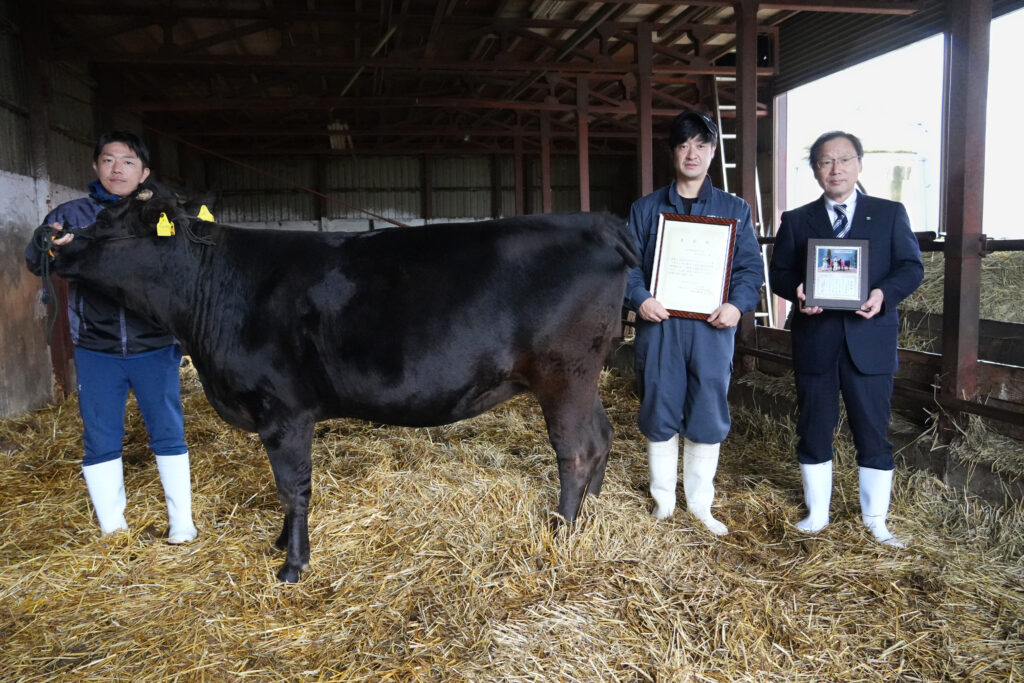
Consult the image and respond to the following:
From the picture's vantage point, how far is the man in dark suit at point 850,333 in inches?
125

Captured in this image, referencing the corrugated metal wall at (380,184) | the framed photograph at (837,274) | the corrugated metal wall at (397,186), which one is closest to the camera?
the framed photograph at (837,274)

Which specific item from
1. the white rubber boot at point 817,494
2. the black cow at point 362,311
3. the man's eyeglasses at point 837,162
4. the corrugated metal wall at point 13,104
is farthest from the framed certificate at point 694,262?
the corrugated metal wall at point 13,104

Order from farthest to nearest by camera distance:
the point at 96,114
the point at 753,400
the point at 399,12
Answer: the point at 96,114 < the point at 399,12 < the point at 753,400

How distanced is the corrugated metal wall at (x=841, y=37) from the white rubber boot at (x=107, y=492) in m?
10.1

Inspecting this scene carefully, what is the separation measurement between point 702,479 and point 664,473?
0.20 metres

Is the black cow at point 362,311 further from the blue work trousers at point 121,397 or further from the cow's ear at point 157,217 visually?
the blue work trousers at point 121,397

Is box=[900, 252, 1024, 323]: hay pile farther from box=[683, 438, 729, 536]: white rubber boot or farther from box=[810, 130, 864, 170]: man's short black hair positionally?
box=[683, 438, 729, 536]: white rubber boot

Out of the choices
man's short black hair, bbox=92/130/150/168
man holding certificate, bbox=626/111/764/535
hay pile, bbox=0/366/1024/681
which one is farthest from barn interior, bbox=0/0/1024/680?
man's short black hair, bbox=92/130/150/168

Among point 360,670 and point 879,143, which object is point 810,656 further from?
point 879,143

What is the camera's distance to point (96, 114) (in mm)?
9773

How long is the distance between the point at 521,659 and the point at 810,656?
105 cm

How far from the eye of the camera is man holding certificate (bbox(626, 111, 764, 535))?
322cm

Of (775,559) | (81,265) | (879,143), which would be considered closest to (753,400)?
(775,559)

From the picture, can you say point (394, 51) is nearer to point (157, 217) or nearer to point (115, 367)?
point (157, 217)
